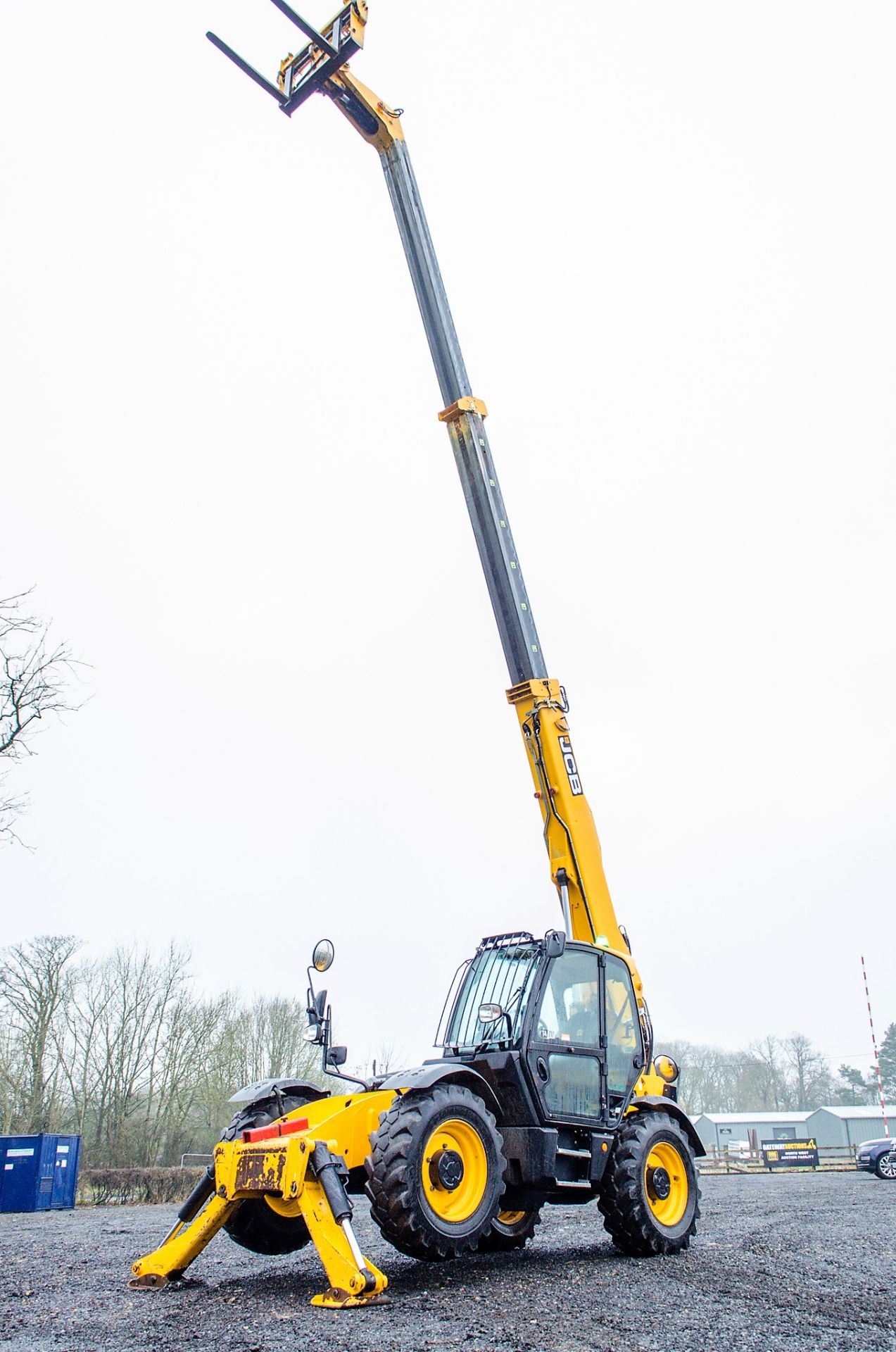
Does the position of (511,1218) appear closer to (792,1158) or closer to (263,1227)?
(263,1227)

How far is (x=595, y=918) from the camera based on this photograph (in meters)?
8.70

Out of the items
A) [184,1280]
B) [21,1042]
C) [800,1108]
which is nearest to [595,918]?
[184,1280]

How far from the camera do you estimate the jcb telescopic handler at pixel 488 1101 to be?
5.84m

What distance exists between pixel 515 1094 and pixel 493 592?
4732 millimetres

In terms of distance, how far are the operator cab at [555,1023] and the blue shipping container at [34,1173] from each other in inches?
622

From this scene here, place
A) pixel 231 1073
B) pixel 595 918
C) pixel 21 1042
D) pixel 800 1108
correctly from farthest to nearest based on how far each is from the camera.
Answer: pixel 800 1108 → pixel 231 1073 → pixel 21 1042 → pixel 595 918

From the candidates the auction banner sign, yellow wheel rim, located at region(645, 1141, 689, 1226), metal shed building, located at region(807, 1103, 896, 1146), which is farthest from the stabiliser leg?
metal shed building, located at region(807, 1103, 896, 1146)

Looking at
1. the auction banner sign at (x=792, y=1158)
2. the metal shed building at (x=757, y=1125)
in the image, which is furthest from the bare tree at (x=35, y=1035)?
the metal shed building at (x=757, y=1125)

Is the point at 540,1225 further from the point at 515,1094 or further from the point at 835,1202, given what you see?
the point at 835,1202

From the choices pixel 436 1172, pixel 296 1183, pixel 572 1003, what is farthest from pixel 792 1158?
pixel 296 1183

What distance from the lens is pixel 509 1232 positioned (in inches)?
305

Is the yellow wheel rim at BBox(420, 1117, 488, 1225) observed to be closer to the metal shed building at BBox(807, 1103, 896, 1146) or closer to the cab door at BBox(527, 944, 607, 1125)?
the cab door at BBox(527, 944, 607, 1125)

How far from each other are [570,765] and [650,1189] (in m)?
3.63

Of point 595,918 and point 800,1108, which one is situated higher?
point 595,918
